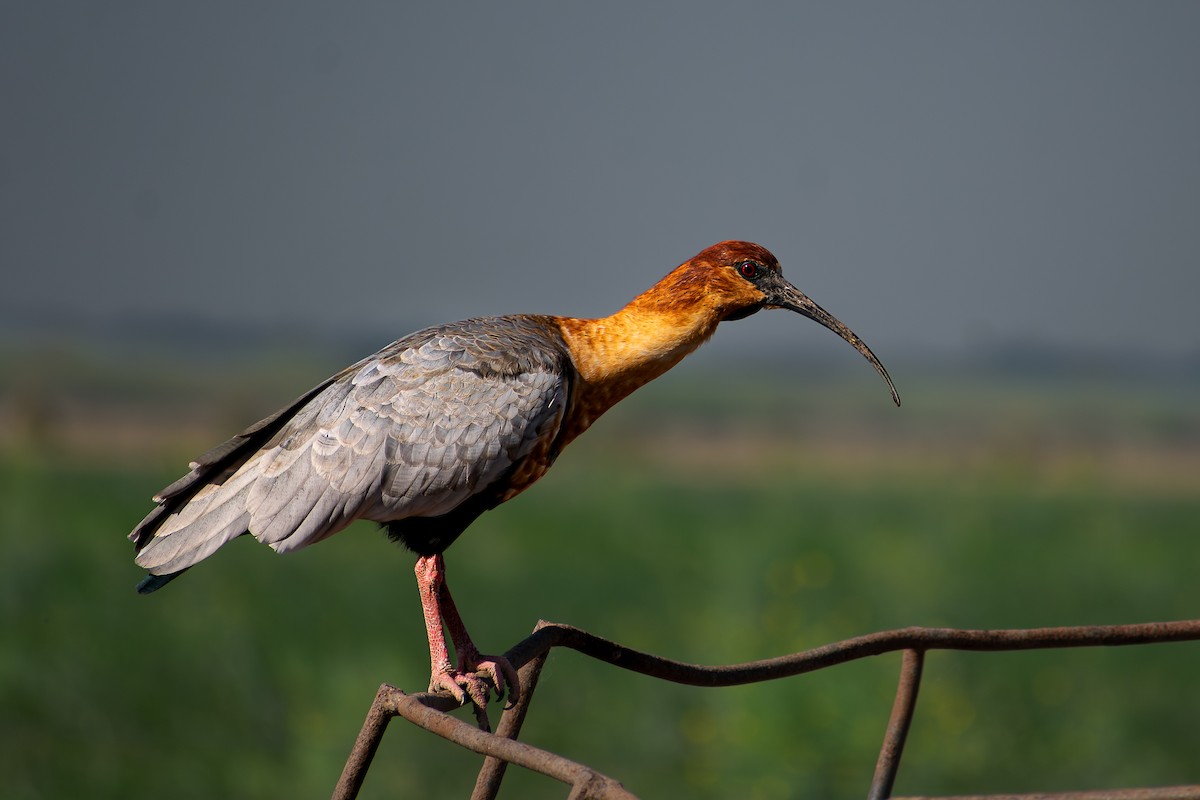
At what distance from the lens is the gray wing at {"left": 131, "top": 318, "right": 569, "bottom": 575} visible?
8.59 feet

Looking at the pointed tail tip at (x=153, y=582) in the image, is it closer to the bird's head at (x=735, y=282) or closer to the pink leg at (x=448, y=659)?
the pink leg at (x=448, y=659)

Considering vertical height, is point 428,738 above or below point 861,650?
below

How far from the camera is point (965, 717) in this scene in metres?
7.38

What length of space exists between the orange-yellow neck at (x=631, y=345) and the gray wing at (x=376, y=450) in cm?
22

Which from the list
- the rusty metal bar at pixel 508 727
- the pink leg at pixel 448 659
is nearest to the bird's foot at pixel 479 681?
the pink leg at pixel 448 659

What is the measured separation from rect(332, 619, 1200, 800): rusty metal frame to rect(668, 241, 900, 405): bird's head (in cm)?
108

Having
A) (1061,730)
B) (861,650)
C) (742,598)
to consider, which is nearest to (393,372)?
(861,650)

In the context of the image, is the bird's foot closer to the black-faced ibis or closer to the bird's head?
the black-faced ibis

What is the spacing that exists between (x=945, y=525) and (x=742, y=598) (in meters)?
1.59

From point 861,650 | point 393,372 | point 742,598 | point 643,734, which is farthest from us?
point 643,734

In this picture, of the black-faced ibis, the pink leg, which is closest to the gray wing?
the black-faced ibis

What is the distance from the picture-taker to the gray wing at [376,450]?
8.59ft

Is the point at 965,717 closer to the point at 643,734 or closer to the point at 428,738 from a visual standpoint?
the point at 643,734

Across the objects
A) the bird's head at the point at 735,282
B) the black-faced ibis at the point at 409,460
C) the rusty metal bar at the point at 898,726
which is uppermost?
the bird's head at the point at 735,282
